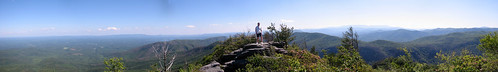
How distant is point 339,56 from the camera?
11.0m

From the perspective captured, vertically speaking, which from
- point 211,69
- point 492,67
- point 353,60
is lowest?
point 211,69

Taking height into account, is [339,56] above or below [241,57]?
above

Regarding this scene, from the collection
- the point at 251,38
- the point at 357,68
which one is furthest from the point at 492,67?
the point at 251,38

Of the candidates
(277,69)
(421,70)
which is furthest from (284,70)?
(421,70)

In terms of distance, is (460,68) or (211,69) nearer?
(460,68)

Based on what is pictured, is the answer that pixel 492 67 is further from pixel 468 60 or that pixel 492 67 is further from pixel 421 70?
pixel 421 70

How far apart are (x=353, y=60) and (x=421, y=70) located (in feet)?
12.9

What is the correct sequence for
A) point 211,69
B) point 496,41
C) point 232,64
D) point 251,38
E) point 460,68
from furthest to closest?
point 251,38 → point 232,64 → point 211,69 → point 496,41 → point 460,68

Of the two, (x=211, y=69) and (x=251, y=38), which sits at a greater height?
(x=251, y=38)

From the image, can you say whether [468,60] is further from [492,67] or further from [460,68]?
[492,67]

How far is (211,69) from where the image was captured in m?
18.5

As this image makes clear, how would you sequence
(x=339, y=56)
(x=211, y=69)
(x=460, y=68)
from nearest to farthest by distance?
(x=460, y=68), (x=339, y=56), (x=211, y=69)

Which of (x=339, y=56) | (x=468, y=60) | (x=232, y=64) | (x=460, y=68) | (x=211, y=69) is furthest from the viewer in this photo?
(x=232, y=64)

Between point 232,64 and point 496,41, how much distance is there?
20.0m
